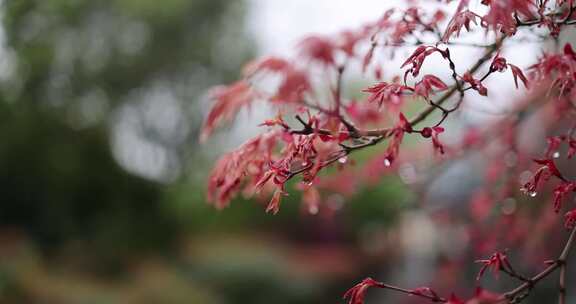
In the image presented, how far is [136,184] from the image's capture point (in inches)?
121

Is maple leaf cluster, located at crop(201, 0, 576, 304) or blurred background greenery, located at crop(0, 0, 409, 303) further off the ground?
blurred background greenery, located at crop(0, 0, 409, 303)

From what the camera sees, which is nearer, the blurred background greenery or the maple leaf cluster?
the maple leaf cluster

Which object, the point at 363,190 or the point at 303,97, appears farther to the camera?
the point at 363,190

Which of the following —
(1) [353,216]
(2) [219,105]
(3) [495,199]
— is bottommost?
(2) [219,105]

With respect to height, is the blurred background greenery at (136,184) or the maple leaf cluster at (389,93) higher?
the blurred background greenery at (136,184)

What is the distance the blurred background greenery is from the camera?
2.56 m

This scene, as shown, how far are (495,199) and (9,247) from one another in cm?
205

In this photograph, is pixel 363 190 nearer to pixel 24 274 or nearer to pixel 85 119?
pixel 85 119

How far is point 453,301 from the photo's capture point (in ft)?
2.29

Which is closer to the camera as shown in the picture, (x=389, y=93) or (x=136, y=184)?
(x=389, y=93)

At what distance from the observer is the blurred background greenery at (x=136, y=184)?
2557mm

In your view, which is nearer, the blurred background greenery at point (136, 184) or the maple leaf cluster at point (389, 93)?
the maple leaf cluster at point (389, 93)

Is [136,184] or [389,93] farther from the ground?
[136,184]

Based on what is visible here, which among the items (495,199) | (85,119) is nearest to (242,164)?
(495,199)
